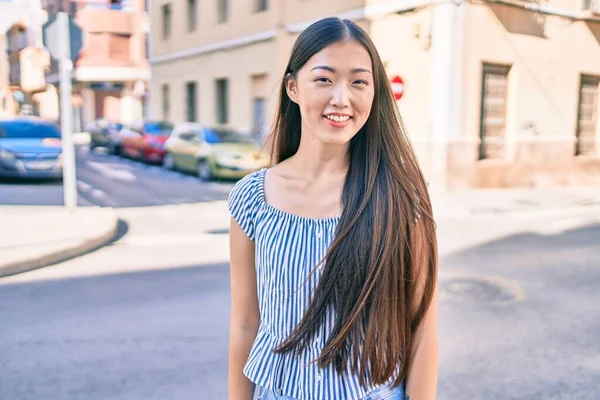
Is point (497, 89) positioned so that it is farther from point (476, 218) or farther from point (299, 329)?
point (299, 329)

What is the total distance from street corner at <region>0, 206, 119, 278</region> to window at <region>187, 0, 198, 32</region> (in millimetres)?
14431

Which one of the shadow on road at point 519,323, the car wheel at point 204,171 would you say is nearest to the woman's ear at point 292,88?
the shadow on road at point 519,323

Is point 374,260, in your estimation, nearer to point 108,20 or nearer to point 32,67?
point 108,20

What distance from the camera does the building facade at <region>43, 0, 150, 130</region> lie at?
38.3 m

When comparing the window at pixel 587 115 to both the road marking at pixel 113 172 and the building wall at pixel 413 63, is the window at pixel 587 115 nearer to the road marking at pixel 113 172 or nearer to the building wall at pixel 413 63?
the building wall at pixel 413 63

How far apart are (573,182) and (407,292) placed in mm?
15616

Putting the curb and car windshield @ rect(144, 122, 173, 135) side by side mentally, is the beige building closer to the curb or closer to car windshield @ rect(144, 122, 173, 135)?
the curb

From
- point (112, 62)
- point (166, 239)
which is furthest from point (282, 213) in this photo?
point (112, 62)

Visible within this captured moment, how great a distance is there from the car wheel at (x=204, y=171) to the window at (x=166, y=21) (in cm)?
1131

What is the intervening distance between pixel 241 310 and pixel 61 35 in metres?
8.25

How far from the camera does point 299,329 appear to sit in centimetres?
150

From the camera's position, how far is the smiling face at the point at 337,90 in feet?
4.88

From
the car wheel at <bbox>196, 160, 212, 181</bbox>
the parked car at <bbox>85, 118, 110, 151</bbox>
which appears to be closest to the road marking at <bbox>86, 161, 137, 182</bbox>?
the car wheel at <bbox>196, 160, 212, 181</bbox>

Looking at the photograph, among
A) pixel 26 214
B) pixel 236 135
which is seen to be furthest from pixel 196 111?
pixel 26 214
